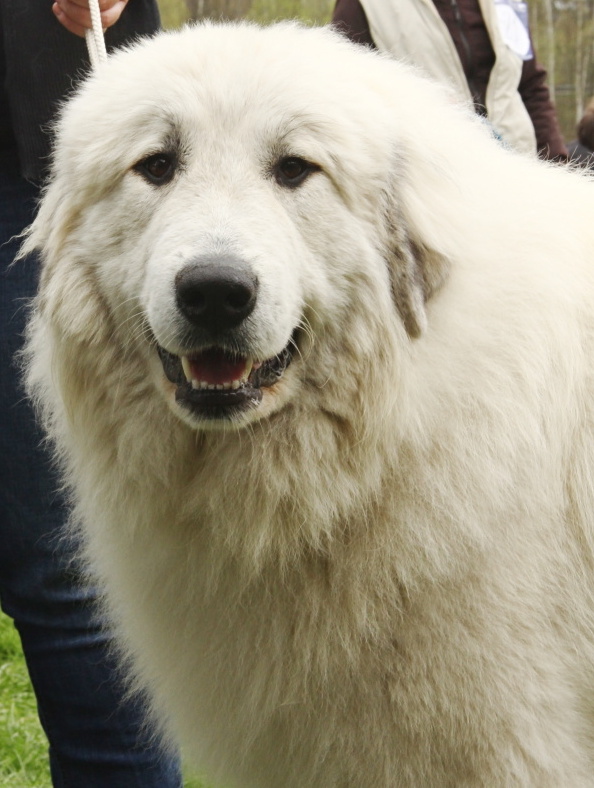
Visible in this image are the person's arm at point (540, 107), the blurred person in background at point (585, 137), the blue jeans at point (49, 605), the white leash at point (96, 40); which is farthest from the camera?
the blurred person in background at point (585, 137)

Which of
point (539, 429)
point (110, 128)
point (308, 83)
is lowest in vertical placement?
point (539, 429)

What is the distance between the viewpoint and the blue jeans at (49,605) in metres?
2.94

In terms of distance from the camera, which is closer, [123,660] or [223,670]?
[223,670]

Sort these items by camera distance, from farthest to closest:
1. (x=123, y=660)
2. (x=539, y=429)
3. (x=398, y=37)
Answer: (x=398, y=37)
(x=123, y=660)
(x=539, y=429)

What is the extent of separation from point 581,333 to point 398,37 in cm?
285

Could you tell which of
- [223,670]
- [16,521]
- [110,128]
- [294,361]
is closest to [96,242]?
Answer: [110,128]

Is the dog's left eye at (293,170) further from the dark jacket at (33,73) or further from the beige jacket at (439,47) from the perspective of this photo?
the beige jacket at (439,47)

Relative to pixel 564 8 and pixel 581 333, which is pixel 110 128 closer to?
pixel 581 333

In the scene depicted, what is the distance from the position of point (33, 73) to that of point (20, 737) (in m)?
2.64

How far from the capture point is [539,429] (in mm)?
2412

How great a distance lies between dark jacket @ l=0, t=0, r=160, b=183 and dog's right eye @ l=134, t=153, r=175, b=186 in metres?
0.55

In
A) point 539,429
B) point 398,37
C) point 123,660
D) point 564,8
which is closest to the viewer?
point 539,429

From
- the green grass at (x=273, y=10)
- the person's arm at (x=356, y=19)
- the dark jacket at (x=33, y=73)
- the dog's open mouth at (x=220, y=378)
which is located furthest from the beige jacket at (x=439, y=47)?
the green grass at (x=273, y=10)

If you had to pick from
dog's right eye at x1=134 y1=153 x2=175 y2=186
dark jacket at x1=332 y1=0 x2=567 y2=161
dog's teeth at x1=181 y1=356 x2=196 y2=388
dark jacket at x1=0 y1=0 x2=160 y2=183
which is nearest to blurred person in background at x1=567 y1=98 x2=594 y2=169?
dark jacket at x1=332 y1=0 x2=567 y2=161
